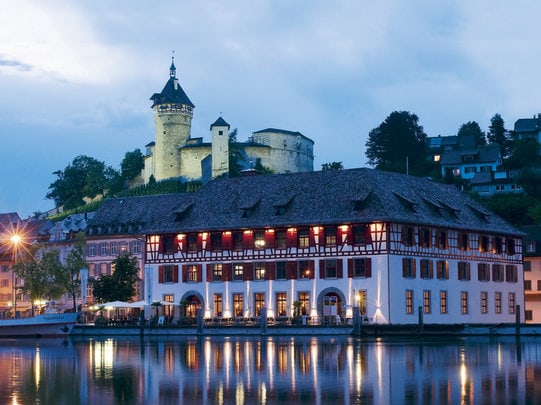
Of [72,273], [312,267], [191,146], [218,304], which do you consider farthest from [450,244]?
[191,146]

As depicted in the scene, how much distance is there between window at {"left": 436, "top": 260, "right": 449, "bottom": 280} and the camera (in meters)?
91.9

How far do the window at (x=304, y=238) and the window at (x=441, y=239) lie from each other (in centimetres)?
996

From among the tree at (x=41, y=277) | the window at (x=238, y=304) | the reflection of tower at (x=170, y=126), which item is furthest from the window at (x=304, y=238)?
the reflection of tower at (x=170, y=126)

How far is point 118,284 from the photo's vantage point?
98.4 meters

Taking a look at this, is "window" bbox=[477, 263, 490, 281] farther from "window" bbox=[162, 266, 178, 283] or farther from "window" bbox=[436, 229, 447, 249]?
"window" bbox=[162, 266, 178, 283]

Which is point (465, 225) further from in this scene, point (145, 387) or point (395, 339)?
point (145, 387)

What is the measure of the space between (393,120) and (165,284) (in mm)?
71896

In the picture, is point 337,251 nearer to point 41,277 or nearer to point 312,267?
point 312,267

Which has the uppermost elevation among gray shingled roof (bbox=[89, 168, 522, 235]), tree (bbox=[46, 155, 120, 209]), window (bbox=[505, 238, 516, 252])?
tree (bbox=[46, 155, 120, 209])

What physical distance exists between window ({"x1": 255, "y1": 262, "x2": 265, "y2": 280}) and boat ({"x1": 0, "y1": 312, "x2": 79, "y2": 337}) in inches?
538

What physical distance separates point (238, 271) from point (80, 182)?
346 feet

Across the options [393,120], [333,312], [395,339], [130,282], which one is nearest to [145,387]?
[395,339]

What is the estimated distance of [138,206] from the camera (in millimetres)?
116000

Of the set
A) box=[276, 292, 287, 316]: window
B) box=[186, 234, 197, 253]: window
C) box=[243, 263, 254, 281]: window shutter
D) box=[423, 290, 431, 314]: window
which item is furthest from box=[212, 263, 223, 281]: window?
box=[423, 290, 431, 314]: window
